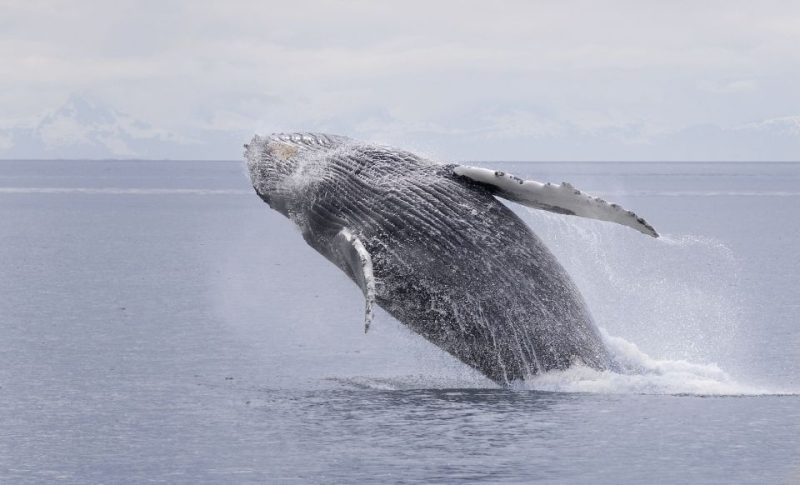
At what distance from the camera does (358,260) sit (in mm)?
12352

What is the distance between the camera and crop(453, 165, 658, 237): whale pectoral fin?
12.1 meters

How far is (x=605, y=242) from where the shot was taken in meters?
45.2

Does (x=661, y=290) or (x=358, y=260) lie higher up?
(x=661, y=290)

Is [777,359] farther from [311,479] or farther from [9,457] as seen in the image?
[9,457]

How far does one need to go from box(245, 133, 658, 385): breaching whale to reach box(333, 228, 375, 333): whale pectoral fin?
27 millimetres

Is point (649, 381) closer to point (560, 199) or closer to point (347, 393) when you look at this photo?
point (560, 199)

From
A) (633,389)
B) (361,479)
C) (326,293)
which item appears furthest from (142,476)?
(326,293)

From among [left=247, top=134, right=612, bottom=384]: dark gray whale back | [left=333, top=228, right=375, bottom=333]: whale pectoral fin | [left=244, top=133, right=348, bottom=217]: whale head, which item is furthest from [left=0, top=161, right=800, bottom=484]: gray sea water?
[left=244, top=133, right=348, bottom=217]: whale head

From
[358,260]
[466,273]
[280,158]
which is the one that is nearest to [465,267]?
[466,273]

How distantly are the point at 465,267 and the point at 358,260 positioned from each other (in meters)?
1.21

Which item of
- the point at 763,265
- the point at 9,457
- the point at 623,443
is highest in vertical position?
the point at 763,265

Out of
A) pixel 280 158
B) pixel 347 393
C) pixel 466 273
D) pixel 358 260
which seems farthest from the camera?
pixel 280 158

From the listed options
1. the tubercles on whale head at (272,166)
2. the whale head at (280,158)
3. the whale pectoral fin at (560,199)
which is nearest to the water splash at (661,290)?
the whale pectoral fin at (560,199)

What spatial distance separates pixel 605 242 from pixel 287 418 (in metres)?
33.9
